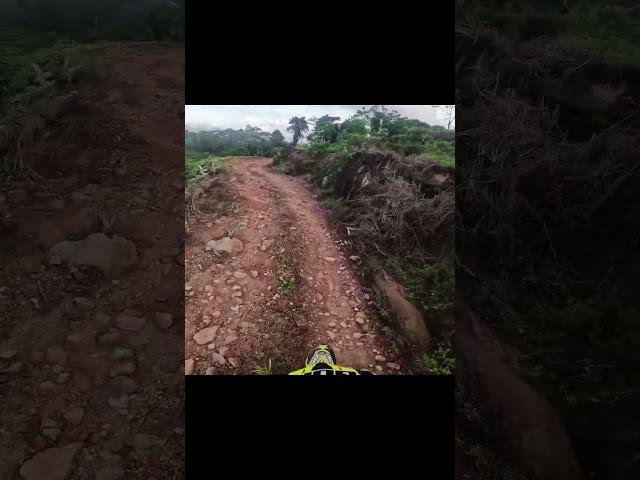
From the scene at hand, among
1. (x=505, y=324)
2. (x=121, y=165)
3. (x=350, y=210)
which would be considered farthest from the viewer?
(x=350, y=210)

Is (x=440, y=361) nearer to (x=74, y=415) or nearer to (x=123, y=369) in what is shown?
(x=123, y=369)

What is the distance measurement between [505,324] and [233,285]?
1317 mm

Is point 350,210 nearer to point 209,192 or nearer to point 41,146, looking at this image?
point 209,192

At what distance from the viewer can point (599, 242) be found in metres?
2.02

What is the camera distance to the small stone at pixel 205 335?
1.98m

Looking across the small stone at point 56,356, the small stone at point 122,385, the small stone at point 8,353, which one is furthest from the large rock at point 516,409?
the small stone at point 8,353

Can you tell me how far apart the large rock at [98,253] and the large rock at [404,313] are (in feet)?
3.97

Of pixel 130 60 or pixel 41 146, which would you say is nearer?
pixel 41 146

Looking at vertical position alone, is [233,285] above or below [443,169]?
below

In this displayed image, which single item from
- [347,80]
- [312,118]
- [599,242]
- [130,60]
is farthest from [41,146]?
[599,242]

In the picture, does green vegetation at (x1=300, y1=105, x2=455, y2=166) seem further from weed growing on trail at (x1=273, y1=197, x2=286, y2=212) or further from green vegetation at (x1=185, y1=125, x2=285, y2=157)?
weed growing on trail at (x1=273, y1=197, x2=286, y2=212)

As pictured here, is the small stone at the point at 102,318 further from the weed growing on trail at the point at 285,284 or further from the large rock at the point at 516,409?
the large rock at the point at 516,409

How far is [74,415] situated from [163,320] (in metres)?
0.49

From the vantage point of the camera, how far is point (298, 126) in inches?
84.9
